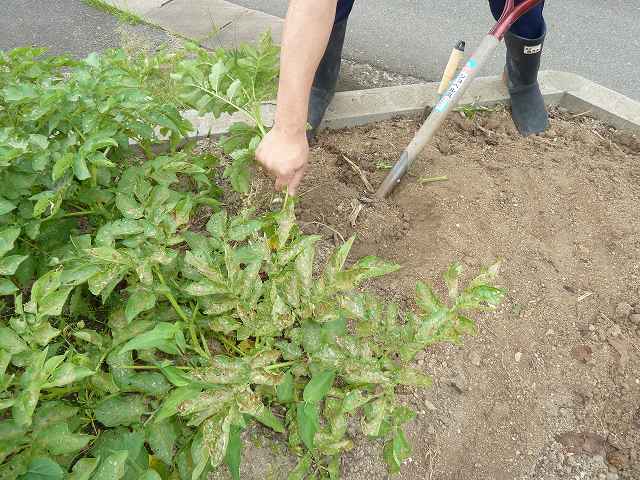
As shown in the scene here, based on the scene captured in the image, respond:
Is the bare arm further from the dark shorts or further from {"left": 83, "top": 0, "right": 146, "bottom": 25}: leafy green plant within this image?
{"left": 83, "top": 0, "right": 146, "bottom": 25}: leafy green plant

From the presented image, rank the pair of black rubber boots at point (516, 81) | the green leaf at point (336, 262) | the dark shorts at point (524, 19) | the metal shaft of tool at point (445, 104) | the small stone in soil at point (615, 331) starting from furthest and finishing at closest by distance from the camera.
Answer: the pair of black rubber boots at point (516, 81)
the dark shorts at point (524, 19)
the metal shaft of tool at point (445, 104)
the small stone in soil at point (615, 331)
the green leaf at point (336, 262)

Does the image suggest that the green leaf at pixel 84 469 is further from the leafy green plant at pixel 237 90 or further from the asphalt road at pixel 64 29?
the asphalt road at pixel 64 29

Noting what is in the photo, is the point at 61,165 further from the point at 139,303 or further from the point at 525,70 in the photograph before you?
the point at 525,70

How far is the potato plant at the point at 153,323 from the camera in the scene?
107 cm

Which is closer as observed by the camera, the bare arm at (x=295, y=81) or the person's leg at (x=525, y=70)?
the bare arm at (x=295, y=81)

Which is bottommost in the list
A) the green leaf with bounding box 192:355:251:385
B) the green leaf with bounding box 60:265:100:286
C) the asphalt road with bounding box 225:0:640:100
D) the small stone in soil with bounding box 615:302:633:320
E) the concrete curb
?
the small stone in soil with bounding box 615:302:633:320

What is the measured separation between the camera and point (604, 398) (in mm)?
1609

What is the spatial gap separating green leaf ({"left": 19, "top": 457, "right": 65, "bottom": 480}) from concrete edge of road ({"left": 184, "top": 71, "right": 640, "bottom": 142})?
5.13 feet

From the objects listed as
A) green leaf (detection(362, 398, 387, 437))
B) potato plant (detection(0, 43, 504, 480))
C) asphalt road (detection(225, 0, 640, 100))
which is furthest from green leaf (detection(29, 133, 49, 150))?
asphalt road (detection(225, 0, 640, 100))

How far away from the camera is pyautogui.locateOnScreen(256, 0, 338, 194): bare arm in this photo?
1329mm

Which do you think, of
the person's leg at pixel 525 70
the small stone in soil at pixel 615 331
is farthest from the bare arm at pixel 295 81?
the person's leg at pixel 525 70

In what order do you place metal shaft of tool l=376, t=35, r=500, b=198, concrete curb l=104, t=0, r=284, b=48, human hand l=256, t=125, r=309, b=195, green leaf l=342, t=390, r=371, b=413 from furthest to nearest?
concrete curb l=104, t=0, r=284, b=48
metal shaft of tool l=376, t=35, r=500, b=198
human hand l=256, t=125, r=309, b=195
green leaf l=342, t=390, r=371, b=413

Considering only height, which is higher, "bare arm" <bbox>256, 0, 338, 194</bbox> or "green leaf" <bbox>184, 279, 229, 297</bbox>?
"bare arm" <bbox>256, 0, 338, 194</bbox>

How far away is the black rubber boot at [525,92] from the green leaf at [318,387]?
1.81 metres
